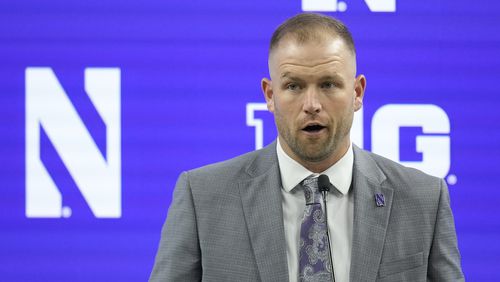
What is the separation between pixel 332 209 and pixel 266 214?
17cm

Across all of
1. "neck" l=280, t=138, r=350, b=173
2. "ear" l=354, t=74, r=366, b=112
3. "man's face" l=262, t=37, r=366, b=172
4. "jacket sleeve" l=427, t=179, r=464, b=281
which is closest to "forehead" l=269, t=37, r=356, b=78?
"man's face" l=262, t=37, r=366, b=172

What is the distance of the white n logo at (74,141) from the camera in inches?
124

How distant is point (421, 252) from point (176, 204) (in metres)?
0.64

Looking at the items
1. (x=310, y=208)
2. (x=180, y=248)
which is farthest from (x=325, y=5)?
(x=180, y=248)

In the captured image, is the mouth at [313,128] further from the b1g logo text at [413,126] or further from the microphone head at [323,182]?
the b1g logo text at [413,126]

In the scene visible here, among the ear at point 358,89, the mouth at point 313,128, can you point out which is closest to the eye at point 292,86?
the mouth at point 313,128

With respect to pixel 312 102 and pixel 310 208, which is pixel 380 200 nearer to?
pixel 310 208

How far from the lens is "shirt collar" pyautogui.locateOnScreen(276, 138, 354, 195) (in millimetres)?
2004

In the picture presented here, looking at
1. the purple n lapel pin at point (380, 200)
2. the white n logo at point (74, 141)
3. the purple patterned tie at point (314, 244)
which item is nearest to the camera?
the purple patterned tie at point (314, 244)

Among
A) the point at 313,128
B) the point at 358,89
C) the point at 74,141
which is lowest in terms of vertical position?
the point at 74,141

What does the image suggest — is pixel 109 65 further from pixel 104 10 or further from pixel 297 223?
pixel 297 223

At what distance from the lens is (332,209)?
1.99m

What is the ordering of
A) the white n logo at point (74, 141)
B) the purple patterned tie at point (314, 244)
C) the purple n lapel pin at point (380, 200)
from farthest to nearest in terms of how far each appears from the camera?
1. the white n logo at point (74, 141)
2. the purple n lapel pin at point (380, 200)
3. the purple patterned tie at point (314, 244)

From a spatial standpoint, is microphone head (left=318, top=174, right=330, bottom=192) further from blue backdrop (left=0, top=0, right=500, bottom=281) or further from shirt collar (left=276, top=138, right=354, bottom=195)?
blue backdrop (left=0, top=0, right=500, bottom=281)
